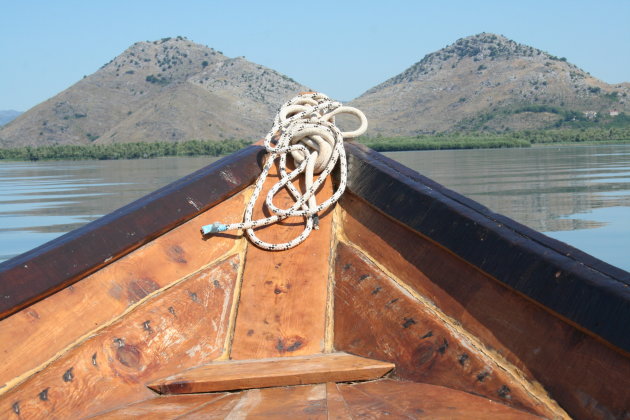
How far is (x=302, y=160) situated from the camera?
8.69ft

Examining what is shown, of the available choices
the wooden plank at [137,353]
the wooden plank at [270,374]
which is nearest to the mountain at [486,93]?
the wooden plank at [137,353]

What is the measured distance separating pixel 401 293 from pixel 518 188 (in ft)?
53.2

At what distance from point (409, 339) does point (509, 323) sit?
311 millimetres

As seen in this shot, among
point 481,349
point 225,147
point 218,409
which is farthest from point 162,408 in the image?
point 225,147

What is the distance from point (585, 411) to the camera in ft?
5.51

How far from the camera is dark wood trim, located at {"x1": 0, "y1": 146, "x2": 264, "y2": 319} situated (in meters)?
2.04

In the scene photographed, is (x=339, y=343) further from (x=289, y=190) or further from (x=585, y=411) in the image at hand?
(x=585, y=411)

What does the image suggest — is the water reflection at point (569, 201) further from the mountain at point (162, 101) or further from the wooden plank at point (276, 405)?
the mountain at point (162, 101)

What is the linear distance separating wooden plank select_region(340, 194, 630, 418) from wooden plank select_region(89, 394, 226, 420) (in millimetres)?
695

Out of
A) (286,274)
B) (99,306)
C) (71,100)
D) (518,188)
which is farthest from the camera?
(71,100)

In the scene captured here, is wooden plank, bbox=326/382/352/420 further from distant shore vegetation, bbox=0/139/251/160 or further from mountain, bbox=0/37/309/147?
mountain, bbox=0/37/309/147

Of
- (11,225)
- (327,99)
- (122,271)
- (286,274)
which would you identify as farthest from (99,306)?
(11,225)

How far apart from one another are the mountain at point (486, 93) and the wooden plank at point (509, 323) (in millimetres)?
84650

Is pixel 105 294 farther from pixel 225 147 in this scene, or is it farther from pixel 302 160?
pixel 225 147
